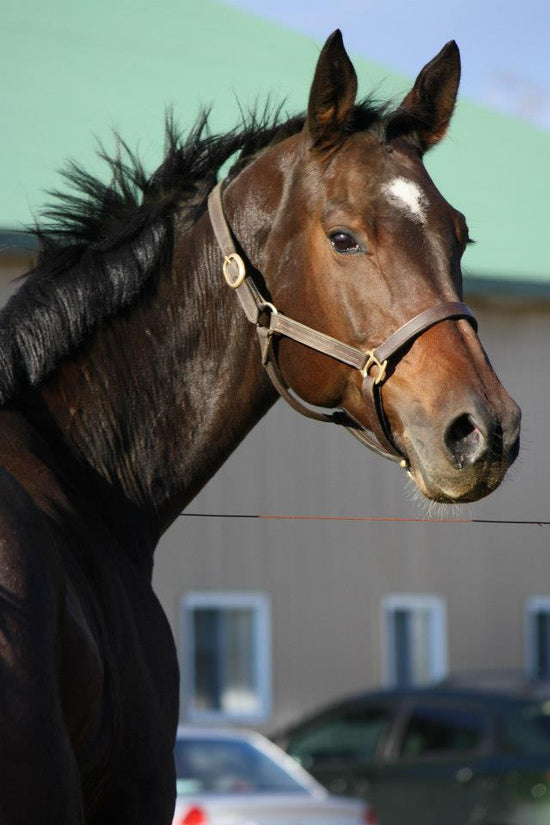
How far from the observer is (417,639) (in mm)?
18547

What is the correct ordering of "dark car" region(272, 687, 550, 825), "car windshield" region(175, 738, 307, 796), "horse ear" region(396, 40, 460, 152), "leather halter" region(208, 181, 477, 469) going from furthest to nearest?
"dark car" region(272, 687, 550, 825), "car windshield" region(175, 738, 307, 796), "horse ear" region(396, 40, 460, 152), "leather halter" region(208, 181, 477, 469)

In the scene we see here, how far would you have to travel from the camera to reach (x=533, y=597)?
62.2ft

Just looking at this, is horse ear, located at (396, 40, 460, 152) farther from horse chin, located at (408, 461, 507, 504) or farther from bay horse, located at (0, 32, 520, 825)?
horse chin, located at (408, 461, 507, 504)

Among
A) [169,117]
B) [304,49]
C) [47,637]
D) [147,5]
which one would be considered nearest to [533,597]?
[304,49]

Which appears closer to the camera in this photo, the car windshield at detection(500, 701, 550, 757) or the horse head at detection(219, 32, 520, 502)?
the horse head at detection(219, 32, 520, 502)

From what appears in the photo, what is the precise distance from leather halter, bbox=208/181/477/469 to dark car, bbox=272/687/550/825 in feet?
28.2

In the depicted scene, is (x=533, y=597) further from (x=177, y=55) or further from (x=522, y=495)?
(x=522, y=495)

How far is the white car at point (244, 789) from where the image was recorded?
1001 centimetres

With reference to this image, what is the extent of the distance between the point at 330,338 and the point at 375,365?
174mm

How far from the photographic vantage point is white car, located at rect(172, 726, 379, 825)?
1001 cm

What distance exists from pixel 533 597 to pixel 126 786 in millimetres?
16152

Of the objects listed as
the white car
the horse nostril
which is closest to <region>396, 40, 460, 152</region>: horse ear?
the horse nostril

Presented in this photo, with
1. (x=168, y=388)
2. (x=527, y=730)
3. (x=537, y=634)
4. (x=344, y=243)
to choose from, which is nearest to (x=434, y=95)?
(x=344, y=243)

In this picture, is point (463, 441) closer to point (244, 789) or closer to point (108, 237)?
point (108, 237)
